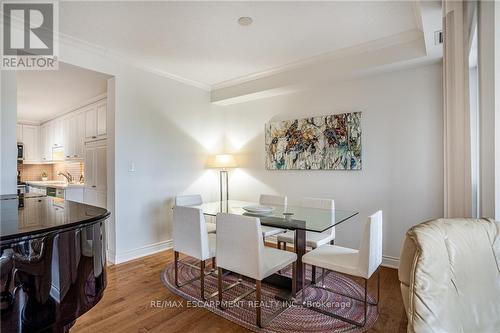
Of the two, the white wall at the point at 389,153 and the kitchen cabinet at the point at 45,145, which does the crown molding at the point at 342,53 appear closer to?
the white wall at the point at 389,153

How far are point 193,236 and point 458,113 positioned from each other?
233 cm

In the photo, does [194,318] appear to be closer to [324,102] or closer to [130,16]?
[130,16]

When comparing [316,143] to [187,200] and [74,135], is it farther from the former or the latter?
[74,135]

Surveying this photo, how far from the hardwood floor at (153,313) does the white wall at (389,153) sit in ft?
2.57

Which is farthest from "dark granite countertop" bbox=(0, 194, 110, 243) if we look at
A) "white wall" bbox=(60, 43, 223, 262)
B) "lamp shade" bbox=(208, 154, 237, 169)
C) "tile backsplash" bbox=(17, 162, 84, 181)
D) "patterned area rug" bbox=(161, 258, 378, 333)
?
"tile backsplash" bbox=(17, 162, 84, 181)

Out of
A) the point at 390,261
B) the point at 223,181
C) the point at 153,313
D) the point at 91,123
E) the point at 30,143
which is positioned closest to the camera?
the point at 153,313

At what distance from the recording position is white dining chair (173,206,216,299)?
96.0 inches

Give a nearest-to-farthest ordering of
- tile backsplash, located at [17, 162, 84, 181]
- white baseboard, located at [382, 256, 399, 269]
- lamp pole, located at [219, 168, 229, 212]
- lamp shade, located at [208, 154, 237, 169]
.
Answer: white baseboard, located at [382, 256, 399, 269], lamp shade, located at [208, 154, 237, 169], lamp pole, located at [219, 168, 229, 212], tile backsplash, located at [17, 162, 84, 181]

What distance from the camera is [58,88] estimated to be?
4.05 meters

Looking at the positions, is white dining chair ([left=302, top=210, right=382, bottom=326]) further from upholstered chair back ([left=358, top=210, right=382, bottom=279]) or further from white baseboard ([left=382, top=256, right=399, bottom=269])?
white baseboard ([left=382, top=256, right=399, bottom=269])

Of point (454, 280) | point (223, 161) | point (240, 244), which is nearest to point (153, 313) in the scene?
point (240, 244)

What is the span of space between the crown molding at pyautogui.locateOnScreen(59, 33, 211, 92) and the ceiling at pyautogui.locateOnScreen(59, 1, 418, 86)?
63 mm

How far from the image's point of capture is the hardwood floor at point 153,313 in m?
2.02

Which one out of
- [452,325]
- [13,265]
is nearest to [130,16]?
[13,265]
